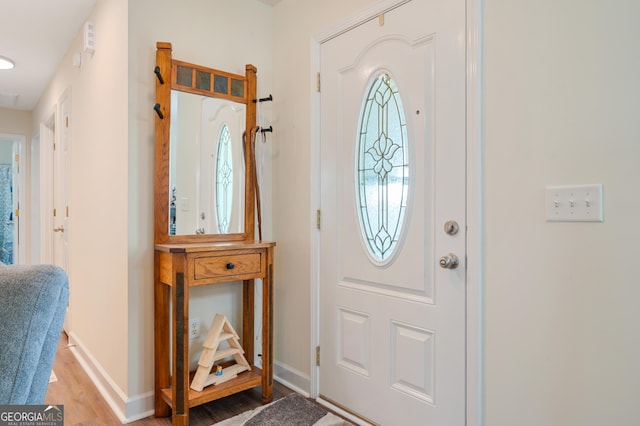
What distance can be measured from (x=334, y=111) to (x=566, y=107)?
3.89 feet

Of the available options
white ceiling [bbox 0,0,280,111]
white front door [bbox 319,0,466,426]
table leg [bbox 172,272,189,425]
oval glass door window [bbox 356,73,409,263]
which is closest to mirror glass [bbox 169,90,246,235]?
table leg [bbox 172,272,189,425]

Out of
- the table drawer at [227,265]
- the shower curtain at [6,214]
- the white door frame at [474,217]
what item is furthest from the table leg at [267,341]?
the shower curtain at [6,214]

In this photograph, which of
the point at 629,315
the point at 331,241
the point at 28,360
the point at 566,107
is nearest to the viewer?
the point at 28,360

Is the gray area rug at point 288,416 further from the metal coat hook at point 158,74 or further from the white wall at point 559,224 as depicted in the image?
the metal coat hook at point 158,74

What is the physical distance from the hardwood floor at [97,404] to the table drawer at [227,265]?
2.53 ft

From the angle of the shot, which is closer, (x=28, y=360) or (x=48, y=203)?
(x=28, y=360)

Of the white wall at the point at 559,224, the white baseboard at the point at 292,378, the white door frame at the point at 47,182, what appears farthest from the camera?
the white door frame at the point at 47,182

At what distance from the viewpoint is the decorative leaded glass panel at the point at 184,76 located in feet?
7.17

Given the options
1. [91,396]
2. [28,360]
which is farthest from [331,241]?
[91,396]

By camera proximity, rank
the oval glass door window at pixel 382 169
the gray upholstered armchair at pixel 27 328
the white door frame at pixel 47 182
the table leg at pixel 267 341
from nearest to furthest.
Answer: the gray upholstered armchair at pixel 27 328 < the oval glass door window at pixel 382 169 < the table leg at pixel 267 341 < the white door frame at pixel 47 182

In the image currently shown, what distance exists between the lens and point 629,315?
1168mm

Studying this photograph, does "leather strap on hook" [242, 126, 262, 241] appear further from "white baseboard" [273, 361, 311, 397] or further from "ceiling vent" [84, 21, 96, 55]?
"ceiling vent" [84, 21, 96, 55]

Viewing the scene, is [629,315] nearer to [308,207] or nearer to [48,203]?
[308,207]

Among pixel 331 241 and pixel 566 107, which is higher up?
pixel 566 107
